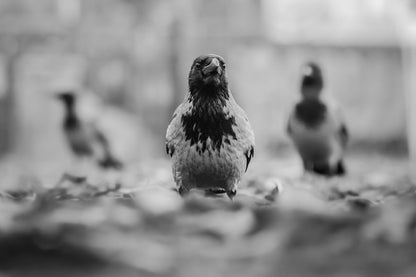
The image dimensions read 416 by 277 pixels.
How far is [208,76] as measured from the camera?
1.38m

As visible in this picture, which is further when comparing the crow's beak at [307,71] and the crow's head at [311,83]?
the crow's beak at [307,71]

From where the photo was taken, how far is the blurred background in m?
5.88

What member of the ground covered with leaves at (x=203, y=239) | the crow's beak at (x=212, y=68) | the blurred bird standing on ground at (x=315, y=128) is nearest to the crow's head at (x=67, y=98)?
the blurred bird standing on ground at (x=315, y=128)

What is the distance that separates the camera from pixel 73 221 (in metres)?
0.67

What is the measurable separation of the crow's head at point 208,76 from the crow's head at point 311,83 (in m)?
1.73

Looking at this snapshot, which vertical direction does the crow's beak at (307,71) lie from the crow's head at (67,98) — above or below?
above

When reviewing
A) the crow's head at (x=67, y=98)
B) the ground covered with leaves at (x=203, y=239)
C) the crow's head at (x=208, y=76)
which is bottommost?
the crow's head at (x=67, y=98)

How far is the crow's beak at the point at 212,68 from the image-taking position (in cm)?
134

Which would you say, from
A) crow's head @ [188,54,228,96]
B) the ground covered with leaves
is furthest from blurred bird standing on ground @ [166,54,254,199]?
the ground covered with leaves

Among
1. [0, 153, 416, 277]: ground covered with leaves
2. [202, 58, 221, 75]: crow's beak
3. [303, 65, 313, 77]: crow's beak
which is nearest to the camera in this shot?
[0, 153, 416, 277]: ground covered with leaves

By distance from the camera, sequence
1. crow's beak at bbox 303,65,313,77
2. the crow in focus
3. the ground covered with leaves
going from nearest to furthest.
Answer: the ground covered with leaves < crow's beak at bbox 303,65,313,77 < the crow in focus

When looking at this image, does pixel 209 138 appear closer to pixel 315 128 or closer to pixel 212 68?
pixel 212 68

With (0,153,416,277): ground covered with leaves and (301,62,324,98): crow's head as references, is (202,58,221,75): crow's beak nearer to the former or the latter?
(0,153,416,277): ground covered with leaves

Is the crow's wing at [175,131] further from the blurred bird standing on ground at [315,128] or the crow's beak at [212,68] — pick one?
the blurred bird standing on ground at [315,128]
